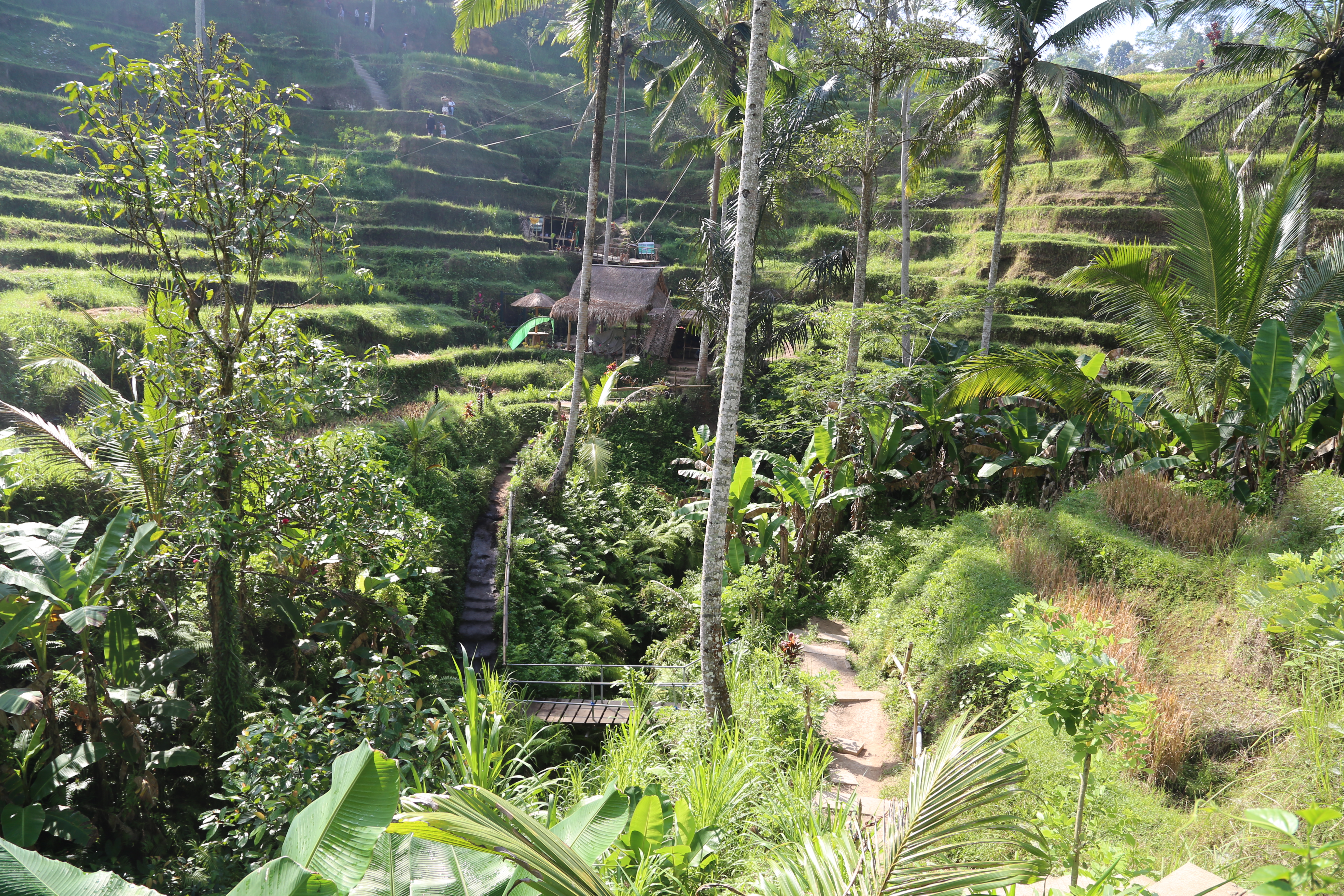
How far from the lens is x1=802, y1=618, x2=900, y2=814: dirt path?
5.47 meters

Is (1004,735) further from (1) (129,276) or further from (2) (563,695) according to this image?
(1) (129,276)

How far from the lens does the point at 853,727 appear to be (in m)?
6.47

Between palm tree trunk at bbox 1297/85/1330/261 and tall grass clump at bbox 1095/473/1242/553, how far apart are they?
129 inches

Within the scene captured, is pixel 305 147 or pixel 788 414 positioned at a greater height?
pixel 305 147

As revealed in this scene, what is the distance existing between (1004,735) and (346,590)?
4.92 meters

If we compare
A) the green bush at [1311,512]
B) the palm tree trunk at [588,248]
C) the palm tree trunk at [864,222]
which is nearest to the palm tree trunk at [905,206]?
the palm tree trunk at [864,222]

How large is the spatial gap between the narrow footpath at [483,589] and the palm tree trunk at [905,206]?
6.82 metres

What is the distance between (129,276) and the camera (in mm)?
14836

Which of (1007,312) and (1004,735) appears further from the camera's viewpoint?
(1007,312)

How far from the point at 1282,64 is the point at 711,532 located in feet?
46.4

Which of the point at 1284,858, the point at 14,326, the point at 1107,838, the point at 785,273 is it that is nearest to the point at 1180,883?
the point at 1107,838

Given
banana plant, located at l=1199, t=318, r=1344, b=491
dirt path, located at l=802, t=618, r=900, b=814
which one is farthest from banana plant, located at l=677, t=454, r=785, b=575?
banana plant, located at l=1199, t=318, r=1344, b=491

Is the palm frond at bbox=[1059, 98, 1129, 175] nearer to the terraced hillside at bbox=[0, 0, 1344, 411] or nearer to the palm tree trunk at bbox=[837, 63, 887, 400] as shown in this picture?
the terraced hillside at bbox=[0, 0, 1344, 411]

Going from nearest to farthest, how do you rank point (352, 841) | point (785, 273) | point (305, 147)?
point (352, 841) < point (785, 273) < point (305, 147)
